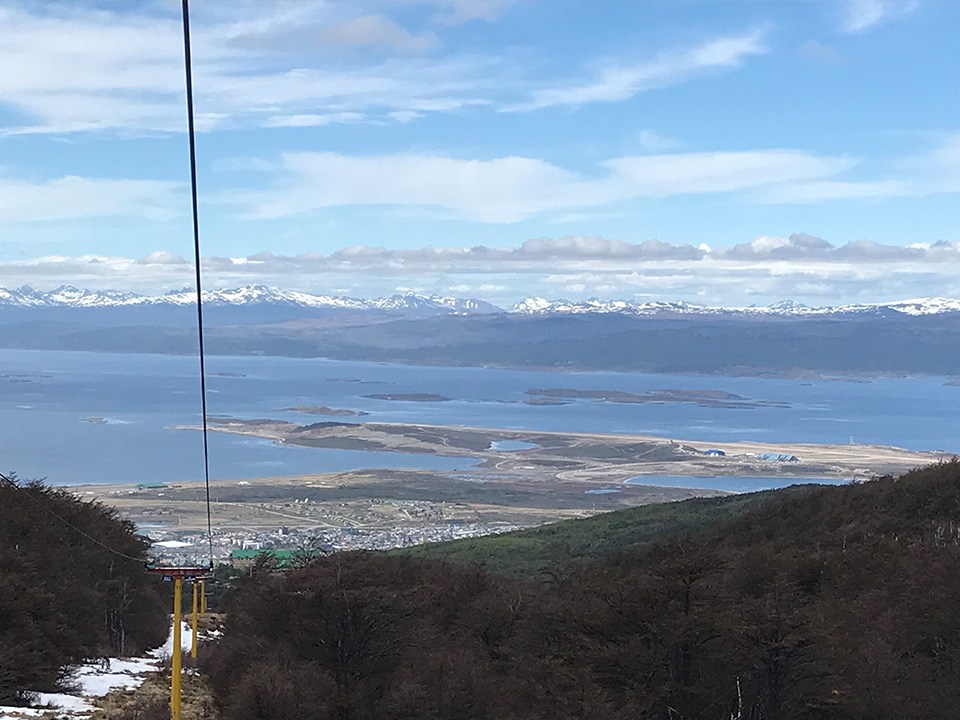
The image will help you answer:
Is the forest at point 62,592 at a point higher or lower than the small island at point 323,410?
higher

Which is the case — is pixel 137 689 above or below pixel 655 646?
below

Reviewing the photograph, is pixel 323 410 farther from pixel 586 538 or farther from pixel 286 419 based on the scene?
pixel 586 538

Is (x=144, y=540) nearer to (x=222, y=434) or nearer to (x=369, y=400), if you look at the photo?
(x=222, y=434)

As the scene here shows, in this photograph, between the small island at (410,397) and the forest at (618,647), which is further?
the small island at (410,397)

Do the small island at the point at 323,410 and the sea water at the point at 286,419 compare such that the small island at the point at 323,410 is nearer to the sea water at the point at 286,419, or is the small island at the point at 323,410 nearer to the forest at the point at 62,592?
the sea water at the point at 286,419

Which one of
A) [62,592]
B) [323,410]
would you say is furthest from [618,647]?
[323,410]

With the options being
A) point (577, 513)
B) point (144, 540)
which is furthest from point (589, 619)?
point (577, 513)

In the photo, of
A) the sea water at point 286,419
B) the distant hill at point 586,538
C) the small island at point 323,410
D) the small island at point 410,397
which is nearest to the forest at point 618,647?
the distant hill at point 586,538
